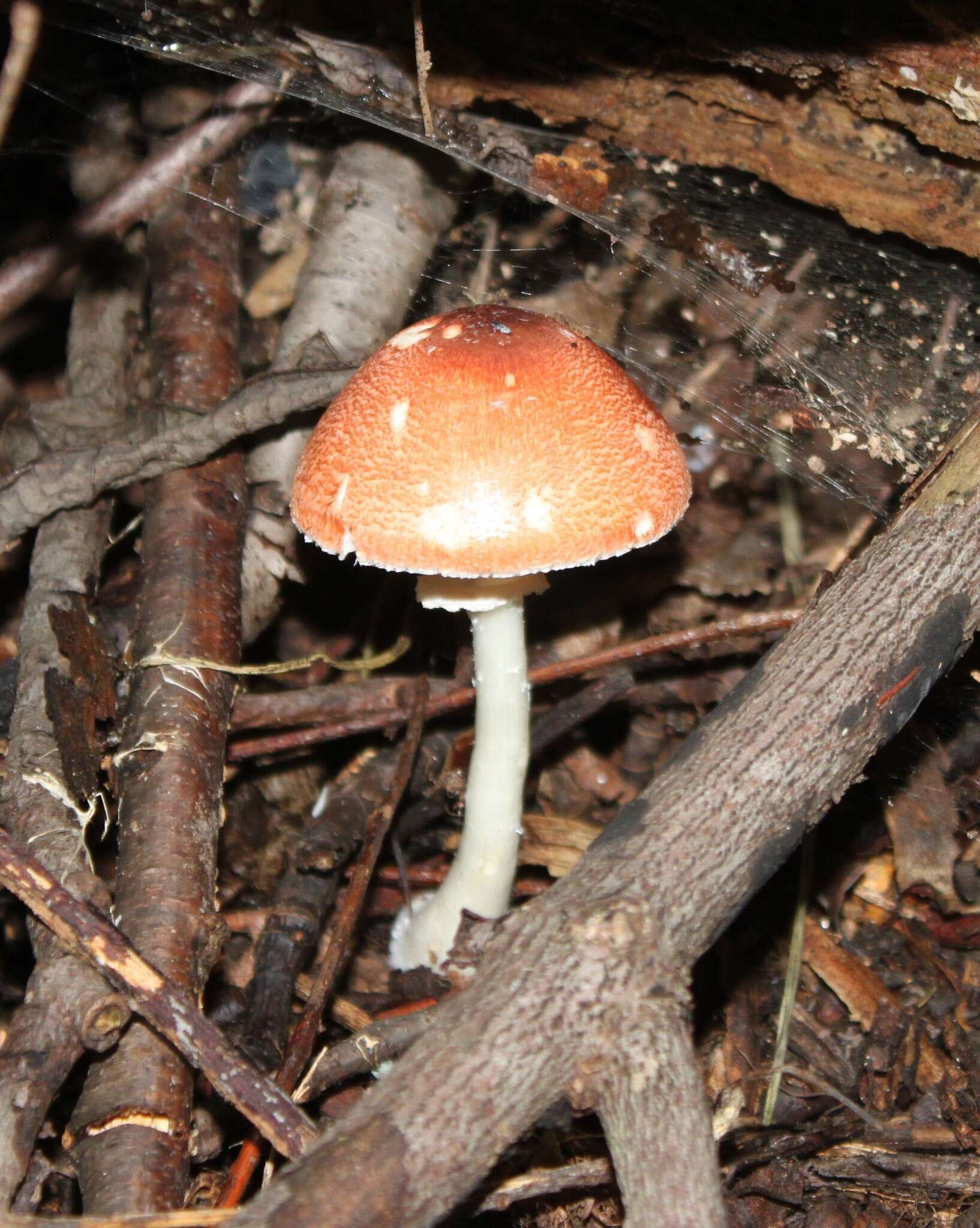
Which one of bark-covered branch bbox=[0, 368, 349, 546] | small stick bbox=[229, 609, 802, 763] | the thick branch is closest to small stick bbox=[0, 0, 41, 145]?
bark-covered branch bbox=[0, 368, 349, 546]

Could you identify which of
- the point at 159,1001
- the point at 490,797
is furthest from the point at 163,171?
the point at 159,1001

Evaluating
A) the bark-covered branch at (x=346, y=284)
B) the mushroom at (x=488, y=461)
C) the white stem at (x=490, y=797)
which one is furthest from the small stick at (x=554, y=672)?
the mushroom at (x=488, y=461)

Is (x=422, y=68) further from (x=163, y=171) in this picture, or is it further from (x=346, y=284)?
(x=163, y=171)

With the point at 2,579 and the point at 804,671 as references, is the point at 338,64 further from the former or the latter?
the point at 804,671

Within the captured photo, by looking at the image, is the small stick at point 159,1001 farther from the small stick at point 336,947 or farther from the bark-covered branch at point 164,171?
the bark-covered branch at point 164,171

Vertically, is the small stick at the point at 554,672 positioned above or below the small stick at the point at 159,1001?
below

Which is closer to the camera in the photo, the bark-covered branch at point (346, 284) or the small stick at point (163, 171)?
the bark-covered branch at point (346, 284)

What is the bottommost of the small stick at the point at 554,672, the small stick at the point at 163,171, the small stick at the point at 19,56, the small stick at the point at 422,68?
the small stick at the point at 554,672

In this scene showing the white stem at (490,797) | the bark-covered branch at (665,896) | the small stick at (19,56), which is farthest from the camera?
the white stem at (490,797)
